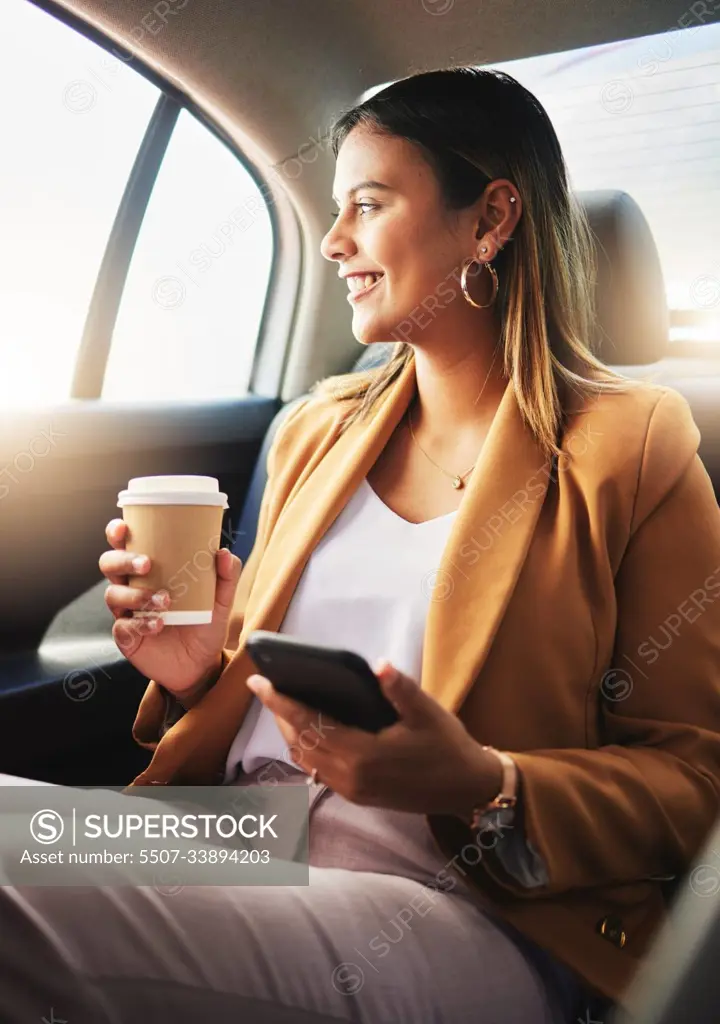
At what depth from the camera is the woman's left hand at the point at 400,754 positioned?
797 mm

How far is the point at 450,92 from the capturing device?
1.22 metres

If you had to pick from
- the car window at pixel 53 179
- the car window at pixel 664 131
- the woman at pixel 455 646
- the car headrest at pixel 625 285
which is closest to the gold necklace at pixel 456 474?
the woman at pixel 455 646

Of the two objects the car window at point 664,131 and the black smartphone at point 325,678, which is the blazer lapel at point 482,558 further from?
the car window at point 664,131

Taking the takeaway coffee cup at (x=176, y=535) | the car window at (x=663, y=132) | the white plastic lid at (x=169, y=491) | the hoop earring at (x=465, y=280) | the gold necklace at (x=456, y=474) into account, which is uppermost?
the car window at (x=663, y=132)

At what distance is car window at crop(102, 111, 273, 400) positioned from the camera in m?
1.80

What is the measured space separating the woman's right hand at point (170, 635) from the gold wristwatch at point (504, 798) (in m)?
0.37

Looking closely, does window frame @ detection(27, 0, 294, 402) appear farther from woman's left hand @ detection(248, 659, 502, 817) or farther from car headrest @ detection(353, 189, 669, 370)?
woman's left hand @ detection(248, 659, 502, 817)

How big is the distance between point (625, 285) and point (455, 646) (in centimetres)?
65

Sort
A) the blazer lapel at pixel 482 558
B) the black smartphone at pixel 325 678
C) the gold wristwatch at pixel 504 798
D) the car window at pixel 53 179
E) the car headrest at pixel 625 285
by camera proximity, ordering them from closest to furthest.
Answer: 1. the black smartphone at pixel 325 678
2. the gold wristwatch at pixel 504 798
3. the blazer lapel at pixel 482 558
4. the car headrest at pixel 625 285
5. the car window at pixel 53 179

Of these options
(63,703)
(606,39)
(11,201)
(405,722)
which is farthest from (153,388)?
(405,722)

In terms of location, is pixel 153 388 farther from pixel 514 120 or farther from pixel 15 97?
pixel 514 120

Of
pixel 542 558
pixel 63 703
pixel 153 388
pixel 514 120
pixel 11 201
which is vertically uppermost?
pixel 514 120

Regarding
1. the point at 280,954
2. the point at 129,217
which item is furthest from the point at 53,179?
the point at 280,954

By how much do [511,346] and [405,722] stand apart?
0.57m
